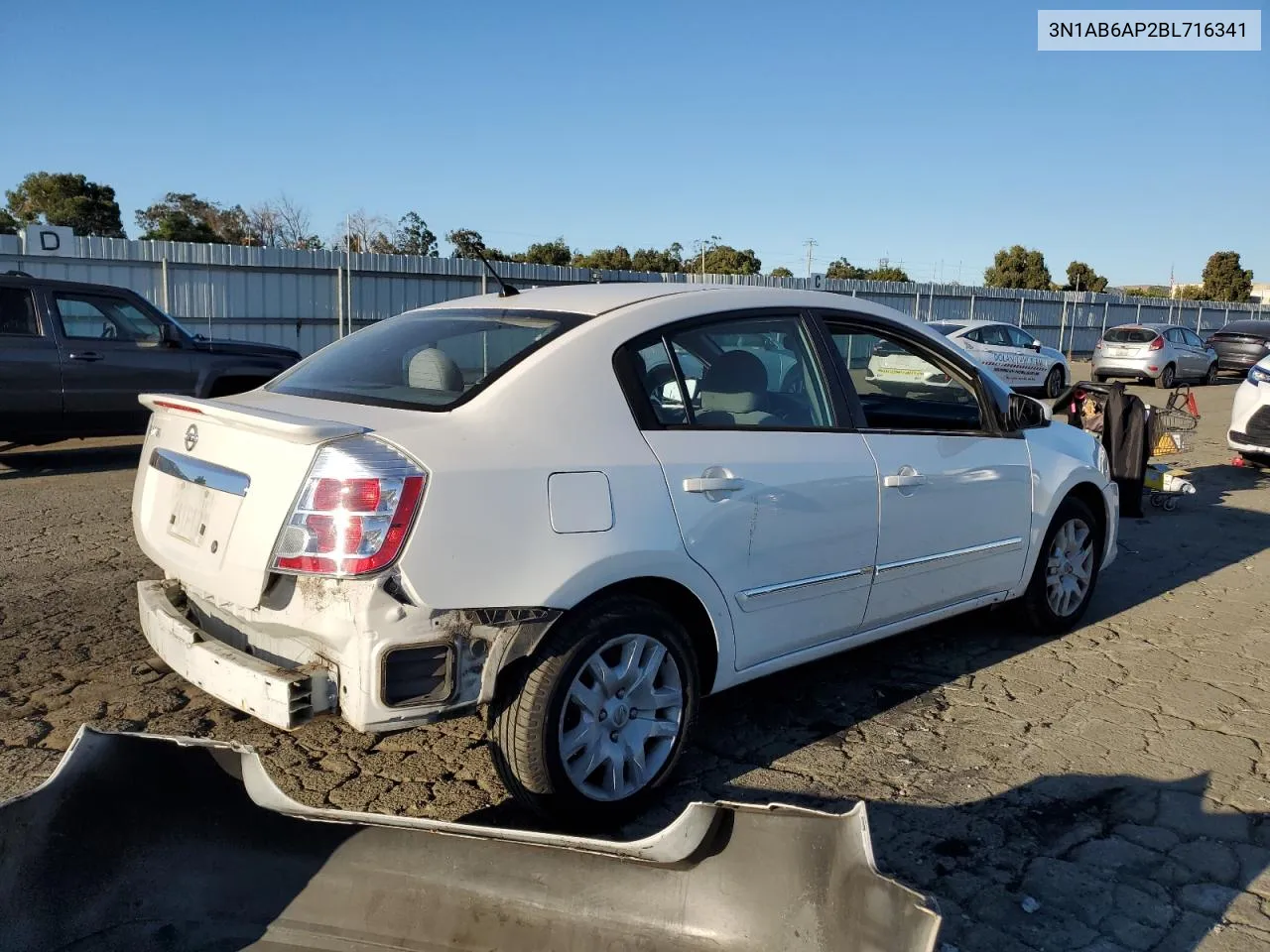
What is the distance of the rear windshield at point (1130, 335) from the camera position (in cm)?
2392

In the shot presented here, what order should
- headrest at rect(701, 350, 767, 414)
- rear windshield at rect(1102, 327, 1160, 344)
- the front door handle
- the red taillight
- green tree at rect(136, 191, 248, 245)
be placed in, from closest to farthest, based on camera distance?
1. the red taillight
2. headrest at rect(701, 350, 767, 414)
3. the front door handle
4. rear windshield at rect(1102, 327, 1160, 344)
5. green tree at rect(136, 191, 248, 245)

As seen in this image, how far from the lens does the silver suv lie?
23.7 metres

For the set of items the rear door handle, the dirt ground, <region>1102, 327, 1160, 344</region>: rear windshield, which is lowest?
the dirt ground

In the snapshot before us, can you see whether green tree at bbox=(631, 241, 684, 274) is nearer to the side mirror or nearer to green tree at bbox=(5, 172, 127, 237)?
green tree at bbox=(5, 172, 127, 237)

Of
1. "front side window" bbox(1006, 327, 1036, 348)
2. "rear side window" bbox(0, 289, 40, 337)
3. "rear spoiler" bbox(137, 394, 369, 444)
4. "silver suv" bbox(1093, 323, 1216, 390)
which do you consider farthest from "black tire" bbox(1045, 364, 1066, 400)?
"rear spoiler" bbox(137, 394, 369, 444)

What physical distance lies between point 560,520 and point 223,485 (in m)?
1.04

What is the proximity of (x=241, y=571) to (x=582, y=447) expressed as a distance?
1.06 metres

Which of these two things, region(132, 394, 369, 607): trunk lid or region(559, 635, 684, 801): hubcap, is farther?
region(559, 635, 684, 801): hubcap

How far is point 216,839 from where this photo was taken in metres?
2.81

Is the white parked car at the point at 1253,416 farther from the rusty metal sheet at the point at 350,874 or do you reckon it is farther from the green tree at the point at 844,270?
the green tree at the point at 844,270

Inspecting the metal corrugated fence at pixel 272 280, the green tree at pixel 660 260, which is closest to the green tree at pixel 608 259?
the green tree at pixel 660 260

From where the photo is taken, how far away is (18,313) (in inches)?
367

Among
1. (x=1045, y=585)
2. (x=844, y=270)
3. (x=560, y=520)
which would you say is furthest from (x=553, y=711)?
(x=844, y=270)

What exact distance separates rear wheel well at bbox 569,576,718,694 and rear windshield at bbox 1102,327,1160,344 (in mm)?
23518
